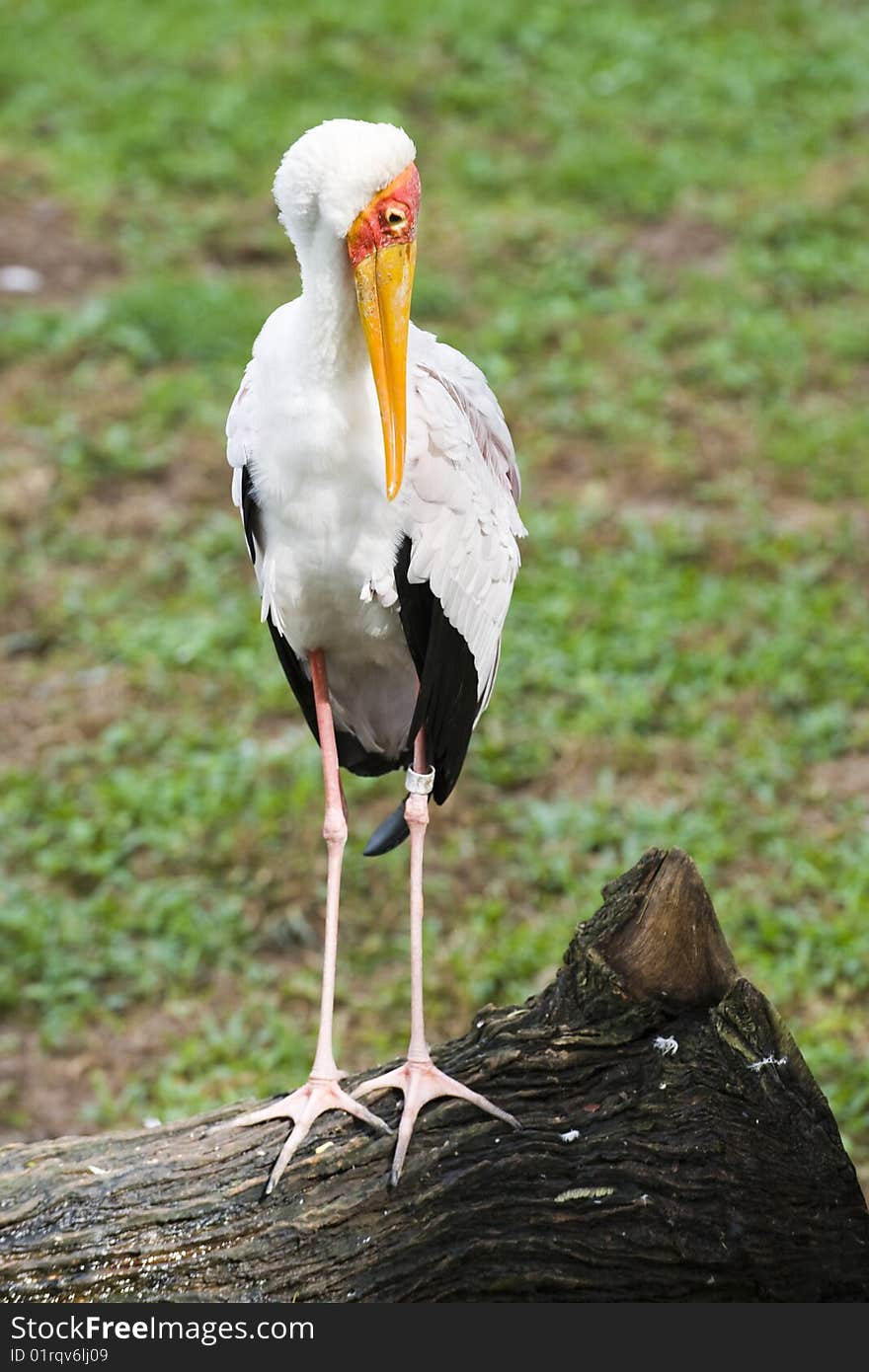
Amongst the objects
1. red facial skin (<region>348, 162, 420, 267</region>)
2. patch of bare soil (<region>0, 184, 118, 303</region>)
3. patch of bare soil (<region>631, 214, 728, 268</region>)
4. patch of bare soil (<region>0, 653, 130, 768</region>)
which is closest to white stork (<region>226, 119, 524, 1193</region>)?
red facial skin (<region>348, 162, 420, 267</region>)

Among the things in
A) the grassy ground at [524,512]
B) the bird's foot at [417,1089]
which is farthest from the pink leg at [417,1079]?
the grassy ground at [524,512]

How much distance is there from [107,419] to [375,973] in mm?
3139

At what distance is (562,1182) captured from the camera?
2807 millimetres

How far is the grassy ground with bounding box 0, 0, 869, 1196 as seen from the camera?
4602mm

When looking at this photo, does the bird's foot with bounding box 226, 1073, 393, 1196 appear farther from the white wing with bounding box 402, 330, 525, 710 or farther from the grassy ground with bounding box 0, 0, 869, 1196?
the grassy ground with bounding box 0, 0, 869, 1196

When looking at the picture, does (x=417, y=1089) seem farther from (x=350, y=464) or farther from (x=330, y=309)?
(x=330, y=309)

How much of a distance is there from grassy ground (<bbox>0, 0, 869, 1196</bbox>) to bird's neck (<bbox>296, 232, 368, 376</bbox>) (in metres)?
2.18

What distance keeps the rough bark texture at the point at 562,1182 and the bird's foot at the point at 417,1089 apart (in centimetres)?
2

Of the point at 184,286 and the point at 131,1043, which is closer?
Result: the point at 131,1043

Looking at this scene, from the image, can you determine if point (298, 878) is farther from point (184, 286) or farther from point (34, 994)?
point (184, 286)

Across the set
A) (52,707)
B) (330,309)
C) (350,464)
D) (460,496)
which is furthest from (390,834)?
(52,707)

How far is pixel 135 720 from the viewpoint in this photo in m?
5.48

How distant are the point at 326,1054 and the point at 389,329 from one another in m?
1.29

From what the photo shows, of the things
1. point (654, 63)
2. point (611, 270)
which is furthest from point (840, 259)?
point (654, 63)
